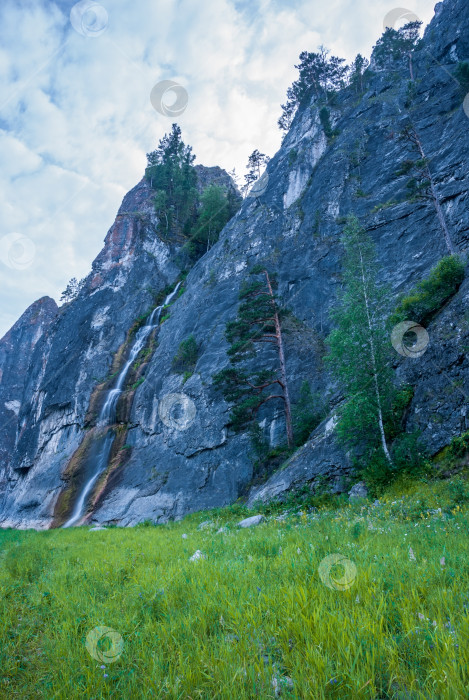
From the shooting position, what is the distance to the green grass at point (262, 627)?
77.5 inches

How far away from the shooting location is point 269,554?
15.7 feet

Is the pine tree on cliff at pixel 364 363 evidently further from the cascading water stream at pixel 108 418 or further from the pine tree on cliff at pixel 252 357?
the cascading water stream at pixel 108 418

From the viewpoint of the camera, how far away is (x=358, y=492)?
39.1 ft

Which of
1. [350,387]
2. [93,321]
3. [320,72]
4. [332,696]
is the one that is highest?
[320,72]

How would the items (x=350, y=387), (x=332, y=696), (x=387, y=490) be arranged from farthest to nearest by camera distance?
(x=350, y=387) < (x=387, y=490) < (x=332, y=696)

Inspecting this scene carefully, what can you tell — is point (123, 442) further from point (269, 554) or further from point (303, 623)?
point (303, 623)

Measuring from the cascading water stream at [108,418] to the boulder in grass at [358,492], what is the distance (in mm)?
25260

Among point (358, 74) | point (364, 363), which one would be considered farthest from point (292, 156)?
point (364, 363)

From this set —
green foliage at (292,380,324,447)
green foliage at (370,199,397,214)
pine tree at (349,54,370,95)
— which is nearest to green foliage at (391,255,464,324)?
green foliage at (292,380,324,447)

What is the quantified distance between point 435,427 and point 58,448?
43103 mm

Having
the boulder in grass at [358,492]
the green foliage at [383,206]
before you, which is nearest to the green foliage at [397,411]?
the boulder in grass at [358,492]

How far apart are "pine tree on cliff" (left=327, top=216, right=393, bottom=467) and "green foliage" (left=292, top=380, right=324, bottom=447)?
18.9 feet

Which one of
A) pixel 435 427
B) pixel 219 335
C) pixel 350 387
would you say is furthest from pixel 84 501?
pixel 435 427

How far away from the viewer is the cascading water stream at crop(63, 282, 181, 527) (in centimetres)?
3013
